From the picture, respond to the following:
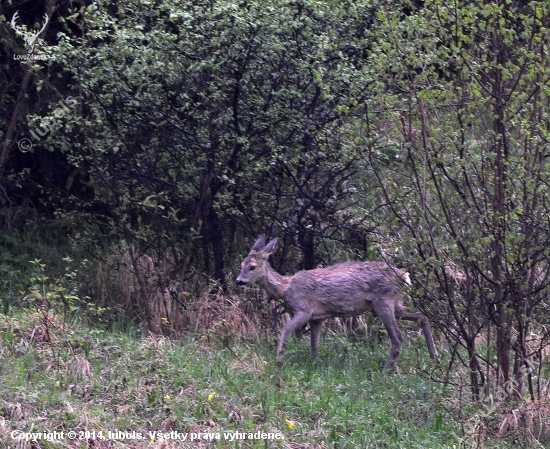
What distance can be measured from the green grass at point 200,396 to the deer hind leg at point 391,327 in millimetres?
248

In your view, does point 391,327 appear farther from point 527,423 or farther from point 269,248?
point 527,423

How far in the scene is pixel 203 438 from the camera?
7.31 metres

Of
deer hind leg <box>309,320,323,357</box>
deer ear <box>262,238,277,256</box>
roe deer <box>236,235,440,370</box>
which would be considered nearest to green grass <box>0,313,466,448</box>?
deer hind leg <box>309,320,323,357</box>

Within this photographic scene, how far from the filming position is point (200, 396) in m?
7.97

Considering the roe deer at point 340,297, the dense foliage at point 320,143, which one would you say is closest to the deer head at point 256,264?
the roe deer at point 340,297

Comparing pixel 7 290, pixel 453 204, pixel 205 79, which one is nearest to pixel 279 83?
pixel 205 79

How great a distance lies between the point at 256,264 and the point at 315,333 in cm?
108

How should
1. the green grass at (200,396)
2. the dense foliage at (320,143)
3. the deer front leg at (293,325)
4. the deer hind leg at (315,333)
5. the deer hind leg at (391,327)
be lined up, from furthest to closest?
the deer hind leg at (315,333)
the deer hind leg at (391,327)
the deer front leg at (293,325)
the dense foliage at (320,143)
the green grass at (200,396)

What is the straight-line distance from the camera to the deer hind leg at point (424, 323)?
10.3 metres

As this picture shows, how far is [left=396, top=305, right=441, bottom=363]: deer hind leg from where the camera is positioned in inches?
406

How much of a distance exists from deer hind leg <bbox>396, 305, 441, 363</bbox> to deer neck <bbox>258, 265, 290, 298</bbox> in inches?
54.5

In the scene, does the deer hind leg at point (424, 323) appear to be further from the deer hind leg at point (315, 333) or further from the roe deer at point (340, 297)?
the deer hind leg at point (315, 333)

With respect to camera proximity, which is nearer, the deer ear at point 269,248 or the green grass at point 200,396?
the green grass at point 200,396

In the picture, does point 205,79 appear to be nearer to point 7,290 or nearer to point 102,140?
point 102,140
